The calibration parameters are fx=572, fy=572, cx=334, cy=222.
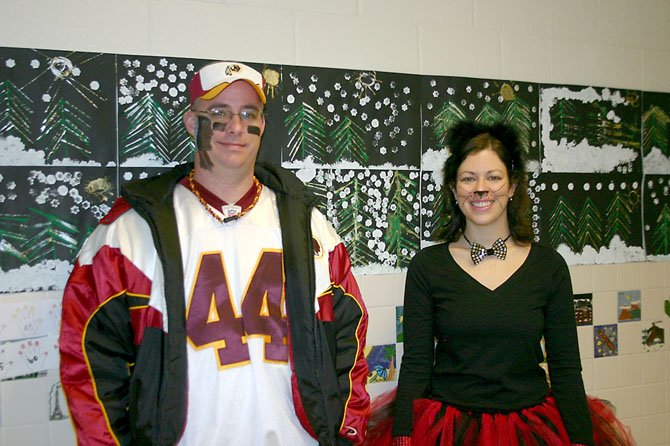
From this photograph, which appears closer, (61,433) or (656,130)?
(61,433)

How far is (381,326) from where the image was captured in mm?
2213

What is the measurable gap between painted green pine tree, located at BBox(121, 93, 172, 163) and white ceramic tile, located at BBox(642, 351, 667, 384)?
2.27 meters

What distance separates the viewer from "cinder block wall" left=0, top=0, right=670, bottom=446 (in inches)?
71.6

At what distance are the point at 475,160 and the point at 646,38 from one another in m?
1.40

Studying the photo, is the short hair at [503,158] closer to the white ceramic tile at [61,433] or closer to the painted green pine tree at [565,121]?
the painted green pine tree at [565,121]

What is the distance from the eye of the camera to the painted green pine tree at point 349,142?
2.13 metres

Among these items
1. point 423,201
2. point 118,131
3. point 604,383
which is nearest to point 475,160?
point 423,201

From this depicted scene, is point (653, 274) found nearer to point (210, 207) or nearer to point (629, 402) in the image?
point (629, 402)

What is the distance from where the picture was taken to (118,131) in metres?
1.87

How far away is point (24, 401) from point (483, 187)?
160 cm

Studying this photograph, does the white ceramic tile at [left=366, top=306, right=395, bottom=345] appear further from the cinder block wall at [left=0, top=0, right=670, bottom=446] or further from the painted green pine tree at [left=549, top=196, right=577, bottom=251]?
the painted green pine tree at [left=549, top=196, right=577, bottom=251]

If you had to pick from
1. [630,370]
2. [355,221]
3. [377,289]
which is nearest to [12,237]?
[355,221]

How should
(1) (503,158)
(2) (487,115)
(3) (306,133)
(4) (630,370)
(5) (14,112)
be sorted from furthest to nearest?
(4) (630,370), (2) (487,115), (3) (306,133), (1) (503,158), (5) (14,112)

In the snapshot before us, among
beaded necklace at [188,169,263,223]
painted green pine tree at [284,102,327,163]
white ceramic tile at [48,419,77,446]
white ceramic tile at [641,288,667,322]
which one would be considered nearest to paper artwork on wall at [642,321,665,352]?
white ceramic tile at [641,288,667,322]
